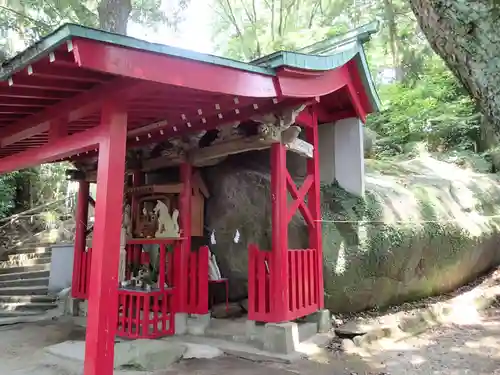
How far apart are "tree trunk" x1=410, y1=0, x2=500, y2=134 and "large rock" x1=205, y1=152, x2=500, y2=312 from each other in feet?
13.9

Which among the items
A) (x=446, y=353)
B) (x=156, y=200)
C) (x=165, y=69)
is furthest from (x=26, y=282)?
(x=446, y=353)

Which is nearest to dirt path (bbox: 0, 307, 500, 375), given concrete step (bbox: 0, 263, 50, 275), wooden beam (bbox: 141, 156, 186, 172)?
wooden beam (bbox: 141, 156, 186, 172)

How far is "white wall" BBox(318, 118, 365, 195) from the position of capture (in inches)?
287

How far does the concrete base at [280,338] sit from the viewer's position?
16.7 ft

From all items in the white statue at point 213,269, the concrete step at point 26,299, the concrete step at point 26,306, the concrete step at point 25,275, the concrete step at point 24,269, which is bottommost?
the concrete step at point 26,306

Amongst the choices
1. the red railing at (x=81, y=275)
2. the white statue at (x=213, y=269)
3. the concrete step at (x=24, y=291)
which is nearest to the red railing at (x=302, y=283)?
the white statue at (x=213, y=269)

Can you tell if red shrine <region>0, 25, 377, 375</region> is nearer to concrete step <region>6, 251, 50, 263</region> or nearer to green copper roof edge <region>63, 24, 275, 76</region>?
green copper roof edge <region>63, 24, 275, 76</region>

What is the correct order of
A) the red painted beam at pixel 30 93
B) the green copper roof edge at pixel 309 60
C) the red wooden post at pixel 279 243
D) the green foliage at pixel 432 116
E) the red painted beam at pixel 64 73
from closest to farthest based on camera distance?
the red painted beam at pixel 64 73 → the red painted beam at pixel 30 93 → the green copper roof edge at pixel 309 60 → the red wooden post at pixel 279 243 → the green foliage at pixel 432 116

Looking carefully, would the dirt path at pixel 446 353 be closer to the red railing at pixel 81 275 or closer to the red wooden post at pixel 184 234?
the red wooden post at pixel 184 234

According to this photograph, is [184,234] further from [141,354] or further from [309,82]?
[309,82]

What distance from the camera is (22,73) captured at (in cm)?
326

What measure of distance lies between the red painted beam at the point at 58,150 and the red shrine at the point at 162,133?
0.06 ft

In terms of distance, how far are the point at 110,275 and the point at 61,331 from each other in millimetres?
4166

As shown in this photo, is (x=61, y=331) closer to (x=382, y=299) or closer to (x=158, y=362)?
(x=158, y=362)
